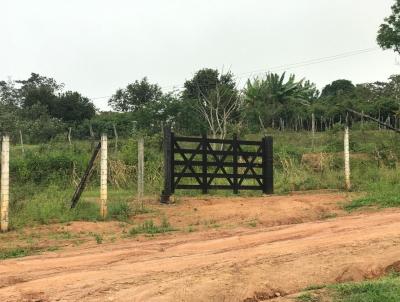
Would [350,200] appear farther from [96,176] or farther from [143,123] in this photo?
[143,123]

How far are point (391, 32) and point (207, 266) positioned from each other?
2720 centimetres

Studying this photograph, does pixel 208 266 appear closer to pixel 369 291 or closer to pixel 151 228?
pixel 369 291

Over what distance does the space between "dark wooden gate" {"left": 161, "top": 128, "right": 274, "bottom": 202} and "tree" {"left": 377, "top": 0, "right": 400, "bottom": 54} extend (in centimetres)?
1717

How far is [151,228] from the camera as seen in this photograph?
11.4m

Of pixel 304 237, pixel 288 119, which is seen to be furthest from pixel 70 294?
pixel 288 119

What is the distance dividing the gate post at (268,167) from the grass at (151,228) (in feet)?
18.8

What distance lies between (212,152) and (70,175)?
22.1 feet

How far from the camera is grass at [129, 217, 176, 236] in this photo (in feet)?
36.1

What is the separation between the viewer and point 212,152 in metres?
16.0

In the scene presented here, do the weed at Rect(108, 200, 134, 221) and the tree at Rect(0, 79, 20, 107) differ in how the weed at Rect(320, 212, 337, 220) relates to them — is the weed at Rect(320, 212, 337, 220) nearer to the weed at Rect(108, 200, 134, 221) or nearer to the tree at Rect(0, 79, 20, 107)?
the weed at Rect(108, 200, 134, 221)

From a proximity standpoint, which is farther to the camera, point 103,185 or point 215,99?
point 215,99

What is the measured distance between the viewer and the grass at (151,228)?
11.0 m

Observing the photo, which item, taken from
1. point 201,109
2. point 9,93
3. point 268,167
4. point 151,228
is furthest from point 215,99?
point 9,93

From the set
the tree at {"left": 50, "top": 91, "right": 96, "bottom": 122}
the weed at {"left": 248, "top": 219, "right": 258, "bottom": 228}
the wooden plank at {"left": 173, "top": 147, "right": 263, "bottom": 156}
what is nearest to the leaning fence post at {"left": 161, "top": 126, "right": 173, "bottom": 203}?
the wooden plank at {"left": 173, "top": 147, "right": 263, "bottom": 156}
